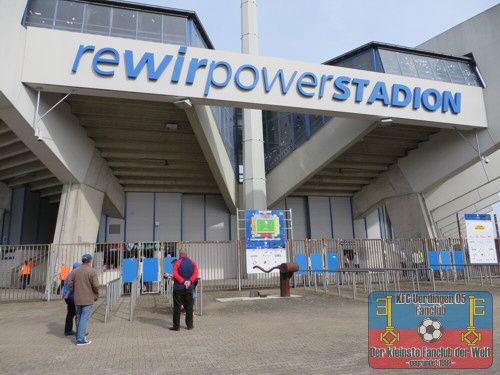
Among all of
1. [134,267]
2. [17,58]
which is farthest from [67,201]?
[17,58]

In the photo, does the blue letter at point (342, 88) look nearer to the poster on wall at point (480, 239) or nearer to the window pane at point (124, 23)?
the poster on wall at point (480, 239)

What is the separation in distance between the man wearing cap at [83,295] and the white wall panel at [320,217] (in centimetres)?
2026

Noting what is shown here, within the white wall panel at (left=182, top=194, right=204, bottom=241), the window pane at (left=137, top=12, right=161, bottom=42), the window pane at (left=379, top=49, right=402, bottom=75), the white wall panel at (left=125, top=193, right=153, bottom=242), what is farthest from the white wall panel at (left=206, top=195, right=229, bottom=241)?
the window pane at (left=379, top=49, right=402, bottom=75)

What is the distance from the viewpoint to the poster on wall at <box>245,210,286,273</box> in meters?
14.5

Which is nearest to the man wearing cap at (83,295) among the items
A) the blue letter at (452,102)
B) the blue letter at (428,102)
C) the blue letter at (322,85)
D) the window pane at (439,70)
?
the blue letter at (322,85)

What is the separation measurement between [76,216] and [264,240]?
27.4ft

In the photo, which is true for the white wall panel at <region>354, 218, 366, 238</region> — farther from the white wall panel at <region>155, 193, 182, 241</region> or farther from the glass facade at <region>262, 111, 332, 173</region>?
the white wall panel at <region>155, 193, 182, 241</region>

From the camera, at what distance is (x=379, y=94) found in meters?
16.1

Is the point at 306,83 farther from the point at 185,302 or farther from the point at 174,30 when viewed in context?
the point at 185,302

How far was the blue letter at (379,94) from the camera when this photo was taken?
16.0m

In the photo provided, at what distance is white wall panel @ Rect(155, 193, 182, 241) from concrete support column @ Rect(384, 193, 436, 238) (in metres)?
13.3

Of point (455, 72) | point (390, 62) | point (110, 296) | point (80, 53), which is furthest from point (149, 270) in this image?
point (455, 72)

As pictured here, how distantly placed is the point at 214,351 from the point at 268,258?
9301mm

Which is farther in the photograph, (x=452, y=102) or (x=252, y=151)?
(x=252, y=151)
